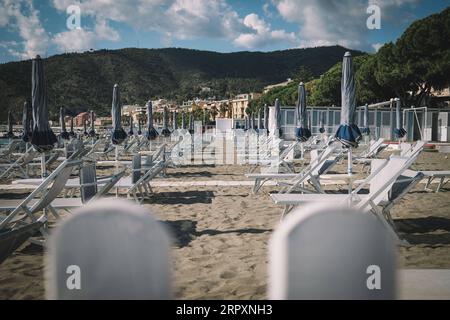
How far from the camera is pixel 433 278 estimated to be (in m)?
2.74

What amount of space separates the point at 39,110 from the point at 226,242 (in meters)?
4.73

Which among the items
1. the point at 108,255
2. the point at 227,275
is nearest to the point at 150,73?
the point at 227,275

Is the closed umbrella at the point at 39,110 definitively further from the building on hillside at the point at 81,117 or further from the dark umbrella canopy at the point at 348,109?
the building on hillside at the point at 81,117

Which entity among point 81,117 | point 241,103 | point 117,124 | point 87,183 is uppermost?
point 241,103

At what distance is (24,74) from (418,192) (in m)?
83.1

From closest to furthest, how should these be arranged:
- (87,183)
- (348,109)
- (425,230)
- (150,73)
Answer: (425,230), (87,183), (348,109), (150,73)

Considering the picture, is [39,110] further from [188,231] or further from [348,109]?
[348,109]

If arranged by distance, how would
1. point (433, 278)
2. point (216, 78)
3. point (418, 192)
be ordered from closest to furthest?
point (433, 278), point (418, 192), point (216, 78)

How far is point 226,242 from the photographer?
4125mm

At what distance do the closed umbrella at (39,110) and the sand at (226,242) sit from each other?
2234mm

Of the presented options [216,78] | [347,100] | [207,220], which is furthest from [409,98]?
[216,78]

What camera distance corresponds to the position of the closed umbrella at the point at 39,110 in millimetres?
6996

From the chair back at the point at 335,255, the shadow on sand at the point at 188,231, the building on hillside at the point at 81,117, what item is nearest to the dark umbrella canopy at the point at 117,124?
the shadow on sand at the point at 188,231
